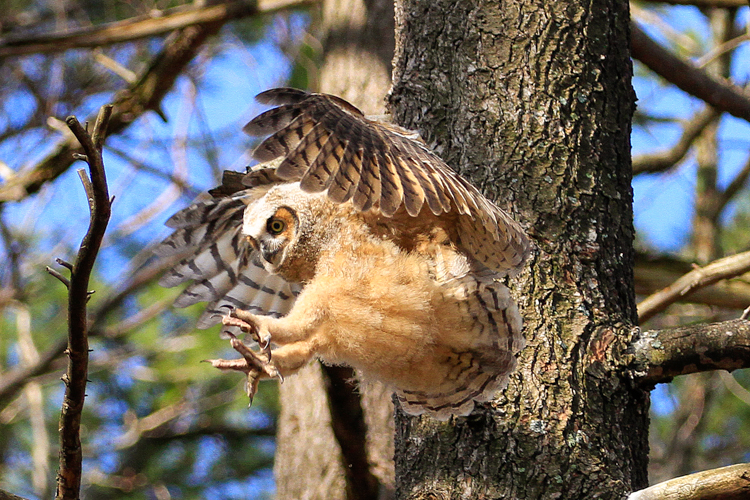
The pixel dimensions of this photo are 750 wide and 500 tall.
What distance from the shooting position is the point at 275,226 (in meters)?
2.09

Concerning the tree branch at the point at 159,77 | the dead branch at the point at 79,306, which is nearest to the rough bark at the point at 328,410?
the tree branch at the point at 159,77

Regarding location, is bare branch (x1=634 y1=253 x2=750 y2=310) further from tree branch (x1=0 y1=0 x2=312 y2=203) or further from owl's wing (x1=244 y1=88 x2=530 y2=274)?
tree branch (x1=0 y1=0 x2=312 y2=203)

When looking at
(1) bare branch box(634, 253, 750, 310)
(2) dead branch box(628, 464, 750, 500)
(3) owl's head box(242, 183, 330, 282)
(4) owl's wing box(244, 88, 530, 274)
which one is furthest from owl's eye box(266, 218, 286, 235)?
(1) bare branch box(634, 253, 750, 310)

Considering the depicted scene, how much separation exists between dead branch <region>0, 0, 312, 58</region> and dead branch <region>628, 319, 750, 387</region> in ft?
8.59

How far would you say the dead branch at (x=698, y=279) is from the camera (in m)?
2.65

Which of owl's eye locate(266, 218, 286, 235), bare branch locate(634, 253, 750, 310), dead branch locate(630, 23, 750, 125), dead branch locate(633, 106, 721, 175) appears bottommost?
owl's eye locate(266, 218, 286, 235)

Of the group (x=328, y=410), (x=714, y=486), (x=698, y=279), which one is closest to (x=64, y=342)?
(x=328, y=410)

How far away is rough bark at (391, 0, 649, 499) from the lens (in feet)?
6.39

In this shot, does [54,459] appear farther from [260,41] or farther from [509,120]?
[509,120]

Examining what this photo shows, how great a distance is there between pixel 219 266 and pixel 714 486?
1770 mm

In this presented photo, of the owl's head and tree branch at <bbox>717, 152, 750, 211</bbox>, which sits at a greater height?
tree branch at <bbox>717, 152, 750, 211</bbox>

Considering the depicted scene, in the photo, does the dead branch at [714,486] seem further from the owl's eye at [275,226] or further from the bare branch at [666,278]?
the bare branch at [666,278]

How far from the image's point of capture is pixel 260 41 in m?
6.62

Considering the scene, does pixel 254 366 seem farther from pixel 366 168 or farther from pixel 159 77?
pixel 159 77
